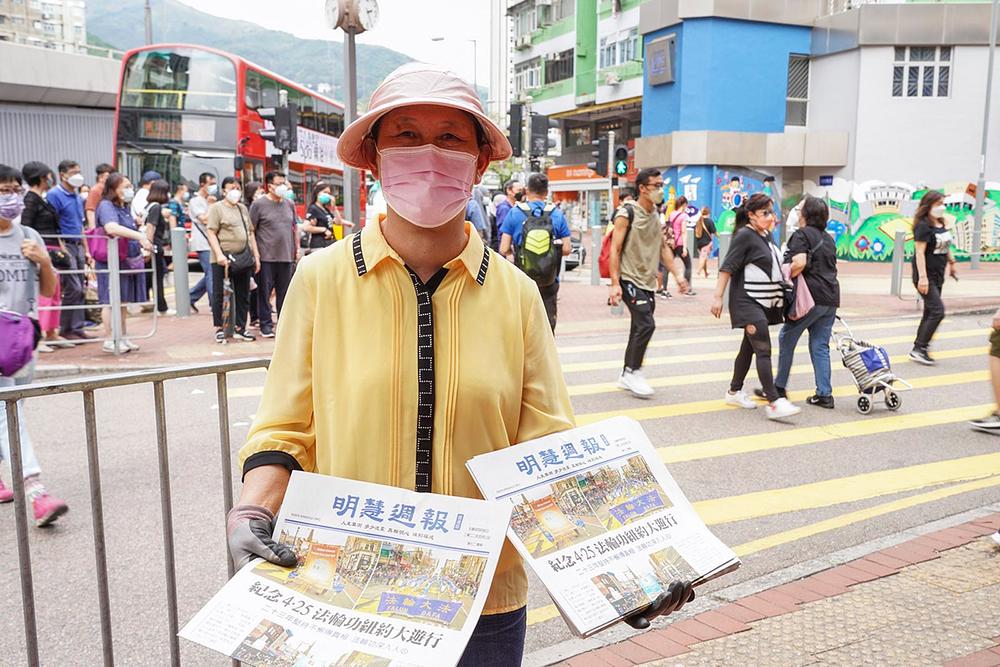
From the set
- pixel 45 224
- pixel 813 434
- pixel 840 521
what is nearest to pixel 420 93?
pixel 840 521

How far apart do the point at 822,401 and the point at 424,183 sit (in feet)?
22.9

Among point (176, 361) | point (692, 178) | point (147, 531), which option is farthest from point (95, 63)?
point (147, 531)

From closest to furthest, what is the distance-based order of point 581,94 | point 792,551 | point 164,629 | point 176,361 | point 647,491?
point 647,491, point 164,629, point 792,551, point 176,361, point 581,94

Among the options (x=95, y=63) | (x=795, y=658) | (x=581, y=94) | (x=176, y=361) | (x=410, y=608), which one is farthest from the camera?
(x=581, y=94)

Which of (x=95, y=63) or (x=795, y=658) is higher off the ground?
→ (x=95, y=63)

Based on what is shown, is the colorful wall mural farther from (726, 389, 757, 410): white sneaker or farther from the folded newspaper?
the folded newspaper

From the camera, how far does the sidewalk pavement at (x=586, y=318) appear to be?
9.68 meters

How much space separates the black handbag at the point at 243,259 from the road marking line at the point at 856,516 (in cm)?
757

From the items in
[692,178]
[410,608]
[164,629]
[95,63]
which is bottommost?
[164,629]

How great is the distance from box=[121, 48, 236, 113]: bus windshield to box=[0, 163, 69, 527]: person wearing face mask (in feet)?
40.4

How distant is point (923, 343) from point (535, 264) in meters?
4.98

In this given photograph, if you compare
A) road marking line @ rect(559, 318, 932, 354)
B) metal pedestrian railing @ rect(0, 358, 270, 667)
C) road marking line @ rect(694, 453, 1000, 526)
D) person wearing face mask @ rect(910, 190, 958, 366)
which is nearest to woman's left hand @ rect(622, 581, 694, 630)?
metal pedestrian railing @ rect(0, 358, 270, 667)

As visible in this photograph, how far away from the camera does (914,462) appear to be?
637 centimetres

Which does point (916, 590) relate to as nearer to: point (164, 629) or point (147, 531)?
point (164, 629)
